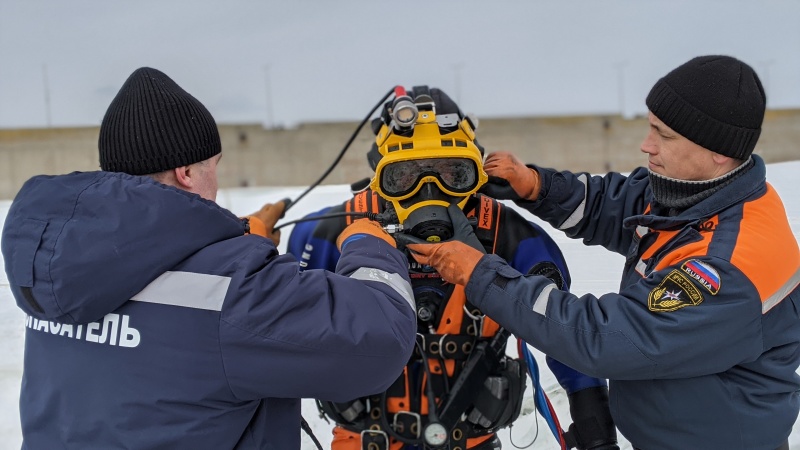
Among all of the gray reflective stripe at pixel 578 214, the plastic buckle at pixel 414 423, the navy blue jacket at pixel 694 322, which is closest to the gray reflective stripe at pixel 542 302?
the navy blue jacket at pixel 694 322

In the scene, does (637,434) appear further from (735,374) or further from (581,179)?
(581,179)

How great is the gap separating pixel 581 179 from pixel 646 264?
0.45 m

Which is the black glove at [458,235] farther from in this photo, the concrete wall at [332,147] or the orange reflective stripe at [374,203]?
the concrete wall at [332,147]

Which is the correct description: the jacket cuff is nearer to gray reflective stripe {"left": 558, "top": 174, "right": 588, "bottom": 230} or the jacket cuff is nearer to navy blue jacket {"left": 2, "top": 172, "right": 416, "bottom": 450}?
navy blue jacket {"left": 2, "top": 172, "right": 416, "bottom": 450}

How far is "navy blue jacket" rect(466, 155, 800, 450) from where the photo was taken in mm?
1361

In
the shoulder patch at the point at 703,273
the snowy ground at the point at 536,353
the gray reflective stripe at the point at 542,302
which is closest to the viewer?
the shoulder patch at the point at 703,273

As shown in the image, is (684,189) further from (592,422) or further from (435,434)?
(435,434)

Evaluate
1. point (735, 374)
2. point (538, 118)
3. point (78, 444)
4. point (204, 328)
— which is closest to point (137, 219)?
point (204, 328)

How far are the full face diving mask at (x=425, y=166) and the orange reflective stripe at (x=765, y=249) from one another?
656 millimetres

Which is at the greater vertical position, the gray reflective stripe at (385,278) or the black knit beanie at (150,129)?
the black knit beanie at (150,129)

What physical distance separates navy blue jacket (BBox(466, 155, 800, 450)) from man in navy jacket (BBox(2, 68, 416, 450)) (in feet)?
1.40

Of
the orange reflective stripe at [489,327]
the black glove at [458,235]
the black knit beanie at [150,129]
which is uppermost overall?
the black knit beanie at [150,129]

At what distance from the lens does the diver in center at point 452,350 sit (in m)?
1.81

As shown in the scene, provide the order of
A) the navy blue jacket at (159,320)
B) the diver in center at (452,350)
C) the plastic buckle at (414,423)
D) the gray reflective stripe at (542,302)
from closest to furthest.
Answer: the navy blue jacket at (159,320) < the gray reflective stripe at (542,302) < the diver in center at (452,350) < the plastic buckle at (414,423)
